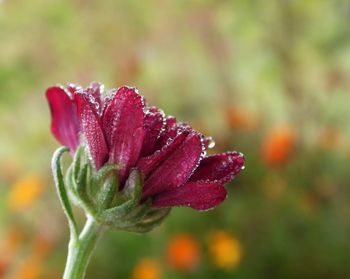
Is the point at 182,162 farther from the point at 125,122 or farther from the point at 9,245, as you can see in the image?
the point at 9,245

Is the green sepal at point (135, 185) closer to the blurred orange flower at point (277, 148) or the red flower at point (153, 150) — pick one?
the red flower at point (153, 150)

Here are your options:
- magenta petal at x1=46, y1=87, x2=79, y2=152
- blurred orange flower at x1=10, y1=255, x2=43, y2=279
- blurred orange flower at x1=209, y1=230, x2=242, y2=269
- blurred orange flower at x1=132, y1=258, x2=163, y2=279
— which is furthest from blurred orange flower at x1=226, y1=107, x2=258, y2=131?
magenta petal at x1=46, y1=87, x2=79, y2=152

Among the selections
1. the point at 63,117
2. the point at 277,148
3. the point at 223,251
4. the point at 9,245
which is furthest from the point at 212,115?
the point at 63,117

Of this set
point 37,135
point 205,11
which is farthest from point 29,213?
point 205,11

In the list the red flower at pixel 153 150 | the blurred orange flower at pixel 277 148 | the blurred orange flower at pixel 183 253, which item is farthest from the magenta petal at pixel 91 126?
the blurred orange flower at pixel 277 148

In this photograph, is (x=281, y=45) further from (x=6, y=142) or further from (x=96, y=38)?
(x=6, y=142)

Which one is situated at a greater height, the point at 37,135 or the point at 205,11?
the point at 205,11
